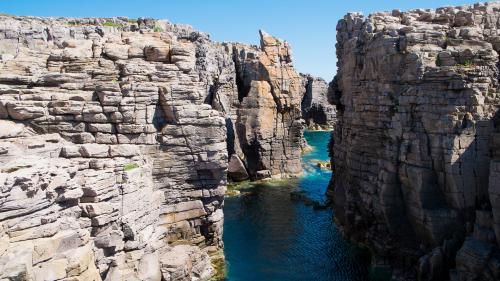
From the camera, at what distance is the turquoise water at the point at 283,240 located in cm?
3269

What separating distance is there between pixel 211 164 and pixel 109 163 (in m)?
7.83

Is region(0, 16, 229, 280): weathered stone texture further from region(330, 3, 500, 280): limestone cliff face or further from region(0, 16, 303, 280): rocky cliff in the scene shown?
region(330, 3, 500, 280): limestone cliff face

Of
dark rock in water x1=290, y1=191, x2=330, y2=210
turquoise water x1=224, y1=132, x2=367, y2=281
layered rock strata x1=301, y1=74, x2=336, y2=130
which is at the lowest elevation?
turquoise water x1=224, y1=132, x2=367, y2=281

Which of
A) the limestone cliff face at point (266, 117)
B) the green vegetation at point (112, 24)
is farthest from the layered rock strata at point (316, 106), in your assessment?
the green vegetation at point (112, 24)

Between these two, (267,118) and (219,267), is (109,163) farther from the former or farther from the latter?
(267,118)

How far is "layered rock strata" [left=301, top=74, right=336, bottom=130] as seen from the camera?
133000 millimetres

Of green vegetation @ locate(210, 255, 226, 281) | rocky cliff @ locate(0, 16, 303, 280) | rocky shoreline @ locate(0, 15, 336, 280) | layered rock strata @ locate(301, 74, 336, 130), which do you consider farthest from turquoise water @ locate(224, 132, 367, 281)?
layered rock strata @ locate(301, 74, 336, 130)

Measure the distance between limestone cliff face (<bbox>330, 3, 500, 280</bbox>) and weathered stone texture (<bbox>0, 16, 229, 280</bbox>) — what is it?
12.5 m

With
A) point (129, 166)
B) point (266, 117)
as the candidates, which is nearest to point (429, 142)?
point (129, 166)

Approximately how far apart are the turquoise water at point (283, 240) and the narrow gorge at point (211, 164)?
0.23 meters

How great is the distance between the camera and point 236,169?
208 ft

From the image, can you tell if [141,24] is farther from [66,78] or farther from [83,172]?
[83,172]

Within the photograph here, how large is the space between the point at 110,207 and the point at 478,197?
2170cm

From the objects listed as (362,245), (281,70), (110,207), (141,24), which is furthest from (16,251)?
(281,70)
